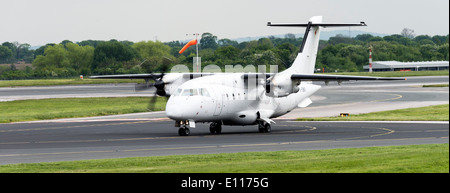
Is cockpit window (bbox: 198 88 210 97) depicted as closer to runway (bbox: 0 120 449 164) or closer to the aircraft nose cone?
the aircraft nose cone

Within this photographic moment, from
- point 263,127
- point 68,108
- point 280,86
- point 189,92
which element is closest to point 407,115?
point 263,127

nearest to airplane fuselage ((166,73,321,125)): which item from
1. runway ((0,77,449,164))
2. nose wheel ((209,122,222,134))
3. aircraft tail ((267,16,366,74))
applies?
nose wheel ((209,122,222,134))

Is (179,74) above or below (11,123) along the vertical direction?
above

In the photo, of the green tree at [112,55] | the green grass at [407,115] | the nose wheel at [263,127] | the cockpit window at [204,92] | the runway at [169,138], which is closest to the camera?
the runway at [169,138]

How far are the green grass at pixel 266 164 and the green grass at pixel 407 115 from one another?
20.9 m

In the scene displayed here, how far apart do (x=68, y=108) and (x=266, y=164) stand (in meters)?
45.8

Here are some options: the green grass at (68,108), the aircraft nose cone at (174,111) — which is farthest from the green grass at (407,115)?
the green grass at (68,108)

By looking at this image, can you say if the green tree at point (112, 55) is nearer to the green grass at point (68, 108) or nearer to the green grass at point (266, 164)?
the green grass at point (68, 108)

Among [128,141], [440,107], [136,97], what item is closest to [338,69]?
[136,97]

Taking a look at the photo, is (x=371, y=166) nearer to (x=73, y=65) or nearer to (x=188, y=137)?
(x=188, y=137)

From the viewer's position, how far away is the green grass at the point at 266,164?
54.2 ft

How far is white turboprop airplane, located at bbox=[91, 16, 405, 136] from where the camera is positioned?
3341 cm
